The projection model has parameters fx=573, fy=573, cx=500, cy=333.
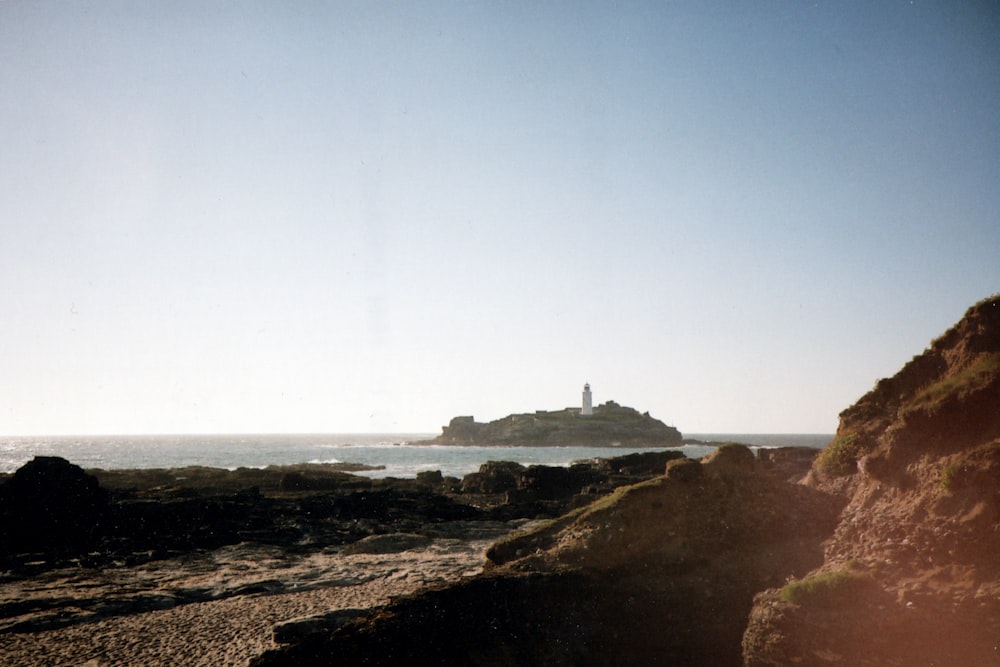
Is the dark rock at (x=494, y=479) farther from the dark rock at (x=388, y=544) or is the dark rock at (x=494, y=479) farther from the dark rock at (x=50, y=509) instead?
the dark rock at (x=50, y=509)

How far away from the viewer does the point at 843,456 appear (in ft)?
36.1

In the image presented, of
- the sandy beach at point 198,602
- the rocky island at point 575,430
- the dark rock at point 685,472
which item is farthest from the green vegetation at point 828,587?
the rocky island at point 575,430

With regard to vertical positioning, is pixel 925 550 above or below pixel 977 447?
below

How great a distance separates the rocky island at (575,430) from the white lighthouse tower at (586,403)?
60 centimetres

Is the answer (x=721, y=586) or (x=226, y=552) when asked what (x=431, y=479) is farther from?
(x=721, y=586)

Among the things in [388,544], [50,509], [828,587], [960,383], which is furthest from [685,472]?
[50,509]

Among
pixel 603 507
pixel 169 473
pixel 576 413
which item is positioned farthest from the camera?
pixel 576 413

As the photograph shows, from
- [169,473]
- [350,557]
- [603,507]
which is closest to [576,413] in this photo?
[169,473]

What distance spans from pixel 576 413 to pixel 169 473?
5100 inches

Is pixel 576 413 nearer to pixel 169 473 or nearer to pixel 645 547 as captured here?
pixel 169 473

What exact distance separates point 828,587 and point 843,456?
3.52 metres

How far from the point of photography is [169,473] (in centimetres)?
6316

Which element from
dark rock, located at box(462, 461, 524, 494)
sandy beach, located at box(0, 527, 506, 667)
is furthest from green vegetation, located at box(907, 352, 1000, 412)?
dark rock, located at box(462, 461, 524, 494)

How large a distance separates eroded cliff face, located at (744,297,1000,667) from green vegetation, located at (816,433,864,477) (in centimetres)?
39
